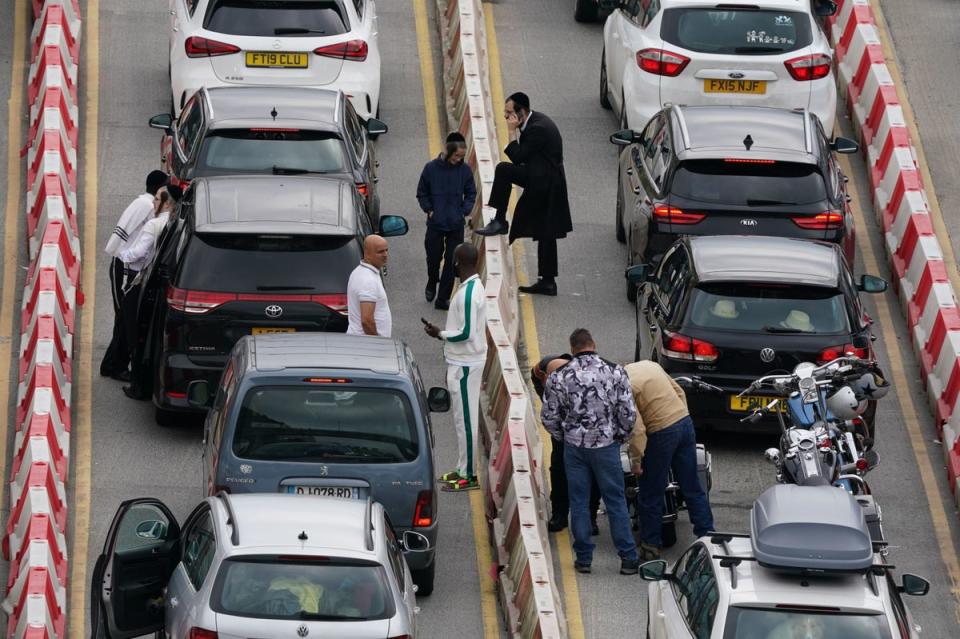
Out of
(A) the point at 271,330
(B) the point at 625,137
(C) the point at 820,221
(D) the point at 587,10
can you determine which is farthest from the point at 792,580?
(D) the point at 587,10

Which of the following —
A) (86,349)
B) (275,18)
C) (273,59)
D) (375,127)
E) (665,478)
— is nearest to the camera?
(665,478)

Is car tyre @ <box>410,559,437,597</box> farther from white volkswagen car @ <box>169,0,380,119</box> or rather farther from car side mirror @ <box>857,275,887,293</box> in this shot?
white volkswagen car @ <box>169,0,380,119</box>

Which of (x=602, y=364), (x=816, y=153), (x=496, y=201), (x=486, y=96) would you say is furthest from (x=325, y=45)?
(x=602, y=364)

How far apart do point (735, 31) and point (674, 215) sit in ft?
13.5

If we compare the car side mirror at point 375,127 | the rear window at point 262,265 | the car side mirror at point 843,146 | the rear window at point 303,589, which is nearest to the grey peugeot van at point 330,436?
the rear window at point 303,589

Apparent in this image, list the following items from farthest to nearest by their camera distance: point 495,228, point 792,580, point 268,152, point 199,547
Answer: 1. point 495,228
2. point 268,152
3. point 199,547
4. point 792,580

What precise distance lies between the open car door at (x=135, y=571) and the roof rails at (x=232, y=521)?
0.43 meters

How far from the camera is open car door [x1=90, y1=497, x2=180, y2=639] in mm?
13633

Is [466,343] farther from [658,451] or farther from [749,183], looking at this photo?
[749,183]

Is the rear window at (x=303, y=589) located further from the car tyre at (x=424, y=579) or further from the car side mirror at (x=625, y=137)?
the car side mirror at (x=625, y=137)

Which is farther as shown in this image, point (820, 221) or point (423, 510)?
point (820, 221)

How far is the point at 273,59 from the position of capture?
24172mm

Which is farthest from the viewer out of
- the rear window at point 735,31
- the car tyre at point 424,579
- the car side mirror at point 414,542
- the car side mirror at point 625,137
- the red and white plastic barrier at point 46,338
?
the rear window at point 735,31

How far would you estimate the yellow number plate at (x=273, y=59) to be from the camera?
79.2 ft
